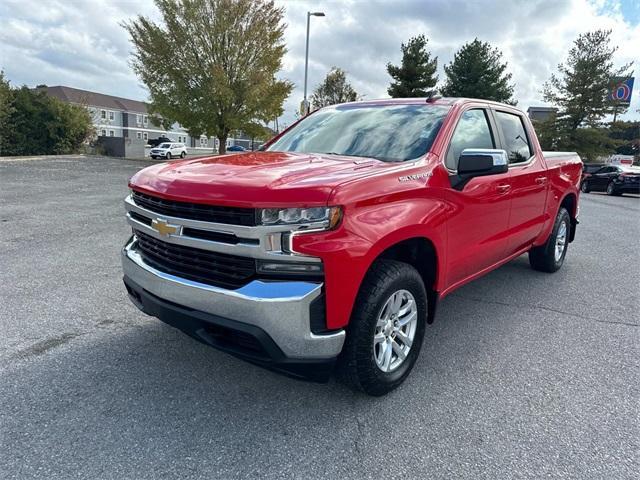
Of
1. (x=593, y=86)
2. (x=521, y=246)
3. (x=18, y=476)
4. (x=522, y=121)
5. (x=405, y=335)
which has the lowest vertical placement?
Result: (x=18, y=476)

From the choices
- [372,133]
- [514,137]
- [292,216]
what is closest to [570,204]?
[514,137]

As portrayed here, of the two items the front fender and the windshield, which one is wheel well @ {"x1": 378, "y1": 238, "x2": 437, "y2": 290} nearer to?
the front fender

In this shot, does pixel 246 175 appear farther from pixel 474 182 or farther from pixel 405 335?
pixel 474 182

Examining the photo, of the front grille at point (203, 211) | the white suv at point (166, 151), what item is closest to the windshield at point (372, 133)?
the front grille at point (203, 211)

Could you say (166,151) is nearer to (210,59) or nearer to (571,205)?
(210,59)

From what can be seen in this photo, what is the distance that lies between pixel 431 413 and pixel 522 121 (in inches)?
136

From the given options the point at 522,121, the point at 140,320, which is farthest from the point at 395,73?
the point at 140,320

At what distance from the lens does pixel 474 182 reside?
3.26 meters

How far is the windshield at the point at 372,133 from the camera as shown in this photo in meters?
3.15

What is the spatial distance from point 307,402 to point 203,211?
129 cm

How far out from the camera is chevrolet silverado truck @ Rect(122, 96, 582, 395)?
7.15 ft

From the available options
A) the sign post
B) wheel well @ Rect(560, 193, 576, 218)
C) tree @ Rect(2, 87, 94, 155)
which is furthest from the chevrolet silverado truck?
the sign post

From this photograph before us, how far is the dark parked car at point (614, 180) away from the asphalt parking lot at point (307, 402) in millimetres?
18603

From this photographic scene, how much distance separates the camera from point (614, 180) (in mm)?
20703
